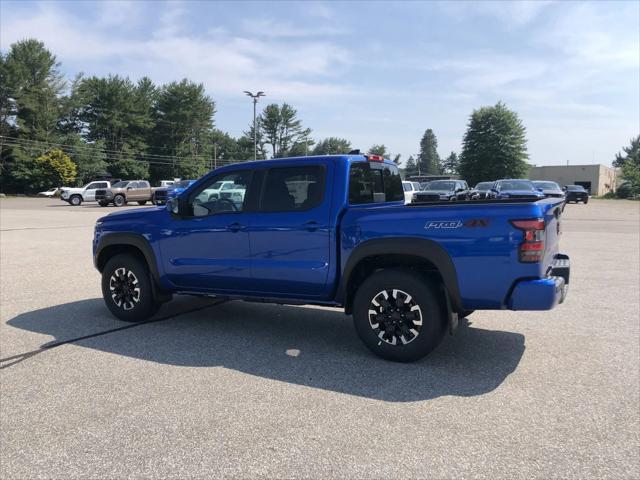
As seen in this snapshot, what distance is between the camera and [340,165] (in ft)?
16.7

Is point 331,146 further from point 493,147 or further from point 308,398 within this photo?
point 308,398

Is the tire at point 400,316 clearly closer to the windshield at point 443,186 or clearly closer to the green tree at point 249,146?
the windshield at point 443,186

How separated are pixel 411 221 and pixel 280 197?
1469 millimetres

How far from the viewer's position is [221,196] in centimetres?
557

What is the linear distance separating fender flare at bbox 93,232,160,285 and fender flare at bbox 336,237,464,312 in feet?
7.95

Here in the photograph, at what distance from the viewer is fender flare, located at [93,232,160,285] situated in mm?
5891

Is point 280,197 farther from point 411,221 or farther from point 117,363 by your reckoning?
point 117,363

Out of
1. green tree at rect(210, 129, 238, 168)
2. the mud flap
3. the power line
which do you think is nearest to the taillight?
the mud flap

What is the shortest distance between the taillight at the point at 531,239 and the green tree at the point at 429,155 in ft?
618

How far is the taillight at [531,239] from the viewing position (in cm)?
402

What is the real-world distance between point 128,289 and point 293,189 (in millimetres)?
2478

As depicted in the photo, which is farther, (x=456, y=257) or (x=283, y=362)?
(x=283, y=362)

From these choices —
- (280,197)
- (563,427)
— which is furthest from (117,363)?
(563,427)

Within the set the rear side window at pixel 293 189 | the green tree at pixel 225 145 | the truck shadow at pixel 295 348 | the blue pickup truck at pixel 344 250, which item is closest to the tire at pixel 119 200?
the truck shadow at pixel 295 348
